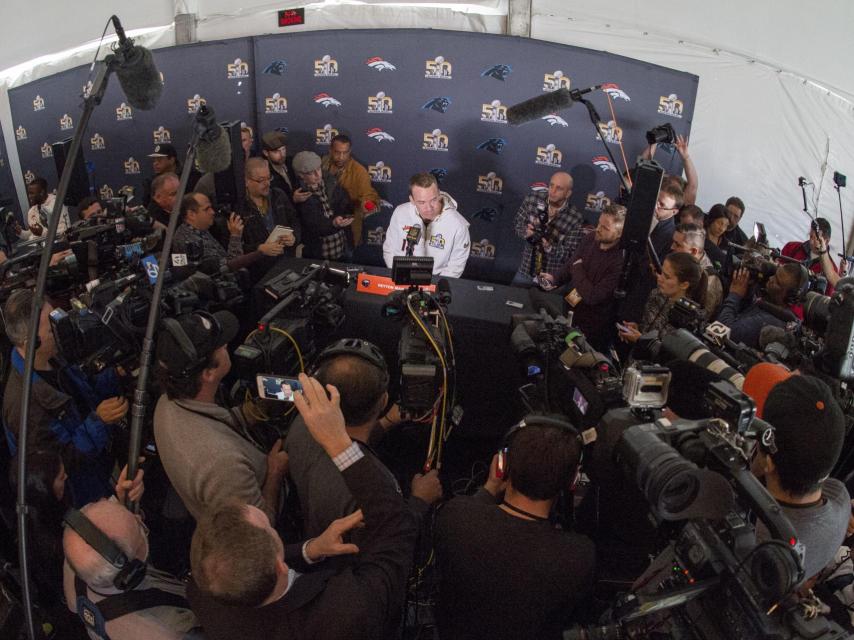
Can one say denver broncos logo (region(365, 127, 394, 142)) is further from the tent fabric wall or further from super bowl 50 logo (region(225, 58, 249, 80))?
the tent fabric wall

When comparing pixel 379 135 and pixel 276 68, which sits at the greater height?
Answer: pixel 276 68

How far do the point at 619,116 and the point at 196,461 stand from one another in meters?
4.87

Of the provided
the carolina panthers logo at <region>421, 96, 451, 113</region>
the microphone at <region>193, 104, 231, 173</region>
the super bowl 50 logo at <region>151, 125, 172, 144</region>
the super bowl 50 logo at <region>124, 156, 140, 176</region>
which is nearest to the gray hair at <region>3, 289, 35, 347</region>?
the microphone at <region>193, 104, 231, 173</region>

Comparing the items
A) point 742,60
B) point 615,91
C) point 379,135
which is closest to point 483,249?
point 379,135

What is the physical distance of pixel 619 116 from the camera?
205 inches

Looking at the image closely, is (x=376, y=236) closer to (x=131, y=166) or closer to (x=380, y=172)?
(x=380, y=172)

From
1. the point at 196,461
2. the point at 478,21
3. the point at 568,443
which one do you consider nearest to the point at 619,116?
the point at 478,21

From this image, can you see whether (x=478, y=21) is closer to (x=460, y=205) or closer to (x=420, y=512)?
(x=460, y=205)

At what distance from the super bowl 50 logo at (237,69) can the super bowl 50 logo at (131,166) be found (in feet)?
5.91

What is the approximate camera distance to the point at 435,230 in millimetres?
4090

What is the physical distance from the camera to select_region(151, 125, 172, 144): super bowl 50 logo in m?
6.57

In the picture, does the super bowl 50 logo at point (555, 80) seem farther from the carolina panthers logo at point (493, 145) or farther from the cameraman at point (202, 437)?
the cameraman at point (202, 437)

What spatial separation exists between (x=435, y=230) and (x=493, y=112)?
2064 millimetres

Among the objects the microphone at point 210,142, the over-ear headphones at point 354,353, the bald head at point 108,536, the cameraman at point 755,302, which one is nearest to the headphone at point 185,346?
the over-ear headphones at point 354,353
